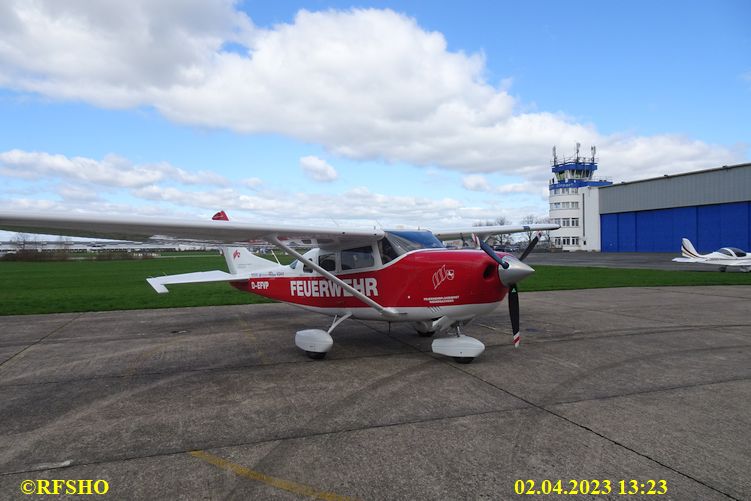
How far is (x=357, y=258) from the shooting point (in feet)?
26.2

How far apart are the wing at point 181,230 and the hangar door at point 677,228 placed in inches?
2235

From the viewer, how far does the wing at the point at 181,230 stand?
5.18 meters

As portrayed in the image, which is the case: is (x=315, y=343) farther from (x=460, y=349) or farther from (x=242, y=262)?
(x=242, y=262)

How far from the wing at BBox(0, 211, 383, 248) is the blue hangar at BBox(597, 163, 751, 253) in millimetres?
56623

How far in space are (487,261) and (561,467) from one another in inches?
139

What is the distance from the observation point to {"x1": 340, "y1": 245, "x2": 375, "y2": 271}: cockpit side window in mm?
7796

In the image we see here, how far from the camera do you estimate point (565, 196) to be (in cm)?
7438

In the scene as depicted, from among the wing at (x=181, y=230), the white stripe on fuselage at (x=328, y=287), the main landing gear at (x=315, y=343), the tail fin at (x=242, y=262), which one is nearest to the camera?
the wing at (x=181, y=230)

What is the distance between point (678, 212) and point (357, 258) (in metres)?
61.9

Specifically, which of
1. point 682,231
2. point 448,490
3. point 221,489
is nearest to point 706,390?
point 448,490

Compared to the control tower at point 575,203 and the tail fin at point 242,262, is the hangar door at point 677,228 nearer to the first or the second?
the control tower at point 575,203

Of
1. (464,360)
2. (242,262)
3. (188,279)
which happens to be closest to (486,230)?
(464,360)

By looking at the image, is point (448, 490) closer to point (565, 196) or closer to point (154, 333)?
point (154, 333)
